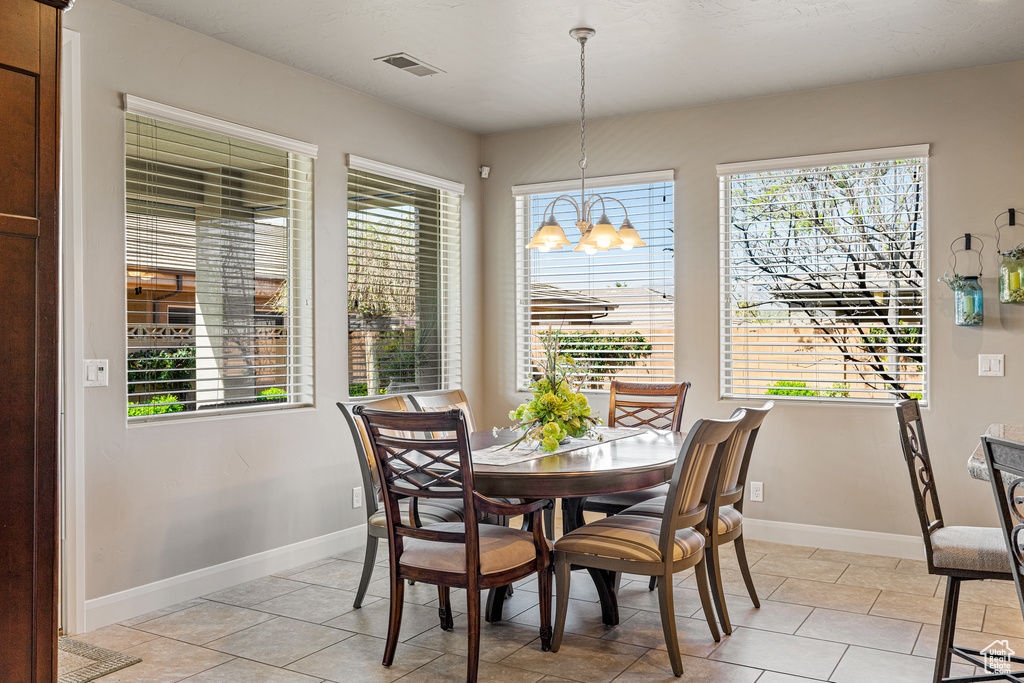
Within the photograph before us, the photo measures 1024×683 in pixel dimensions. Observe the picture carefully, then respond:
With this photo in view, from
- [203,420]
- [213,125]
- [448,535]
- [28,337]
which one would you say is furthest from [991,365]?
[28,337]

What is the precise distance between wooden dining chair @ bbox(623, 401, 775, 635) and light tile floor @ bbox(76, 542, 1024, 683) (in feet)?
0.57

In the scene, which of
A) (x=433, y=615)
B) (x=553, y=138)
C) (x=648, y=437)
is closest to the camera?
(x=433, y=615)

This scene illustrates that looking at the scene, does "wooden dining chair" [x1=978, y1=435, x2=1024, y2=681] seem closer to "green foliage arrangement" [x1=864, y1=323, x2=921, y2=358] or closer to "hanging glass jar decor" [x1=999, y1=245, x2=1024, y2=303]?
"hanging glass jar decor" [x1=999, y1=245, x2=1024, y2=303]

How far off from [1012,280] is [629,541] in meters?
2.72

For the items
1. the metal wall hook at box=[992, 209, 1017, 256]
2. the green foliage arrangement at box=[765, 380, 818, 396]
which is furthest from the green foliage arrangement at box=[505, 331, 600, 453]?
the metal wall hook at box=[992, 209, 1017, 256]

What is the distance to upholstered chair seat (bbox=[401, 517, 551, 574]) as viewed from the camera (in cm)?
275

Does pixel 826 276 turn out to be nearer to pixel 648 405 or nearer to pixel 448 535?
pixel 648 405

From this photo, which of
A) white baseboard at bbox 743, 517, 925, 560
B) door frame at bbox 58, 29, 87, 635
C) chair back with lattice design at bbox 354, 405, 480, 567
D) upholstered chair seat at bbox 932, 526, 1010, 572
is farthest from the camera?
white baseboard at bbox 743, 517, 925, 560

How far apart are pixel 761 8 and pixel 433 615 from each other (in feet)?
10.1

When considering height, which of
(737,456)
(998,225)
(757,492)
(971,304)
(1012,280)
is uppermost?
(998,225)

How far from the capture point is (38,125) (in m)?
1.57

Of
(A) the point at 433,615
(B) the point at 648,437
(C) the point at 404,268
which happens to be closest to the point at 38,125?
(A) the point at 433,615

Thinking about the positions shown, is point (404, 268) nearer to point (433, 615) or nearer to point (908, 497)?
point (433, 615)

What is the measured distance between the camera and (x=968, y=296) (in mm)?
4230
